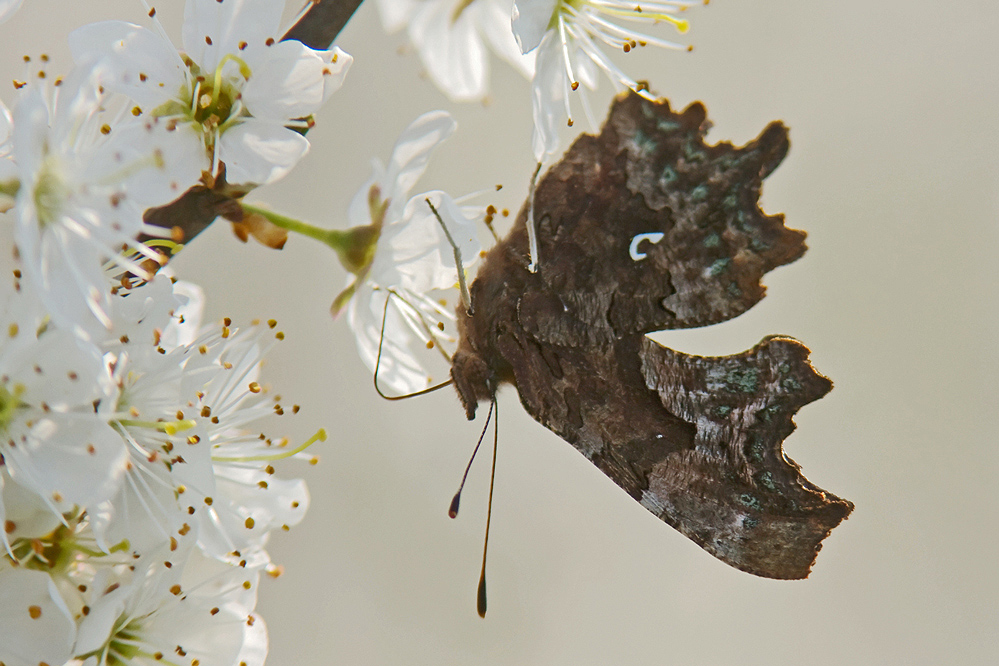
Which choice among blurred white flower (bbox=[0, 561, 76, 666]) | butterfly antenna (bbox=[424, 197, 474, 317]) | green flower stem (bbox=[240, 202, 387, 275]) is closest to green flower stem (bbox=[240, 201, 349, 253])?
green flower stem (bbox=[240, 202, 387, 275])

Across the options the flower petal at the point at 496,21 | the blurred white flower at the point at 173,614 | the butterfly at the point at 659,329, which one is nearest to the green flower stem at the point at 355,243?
the butterfly at the point at 659,329

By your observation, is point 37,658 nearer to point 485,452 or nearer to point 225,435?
point 225,435

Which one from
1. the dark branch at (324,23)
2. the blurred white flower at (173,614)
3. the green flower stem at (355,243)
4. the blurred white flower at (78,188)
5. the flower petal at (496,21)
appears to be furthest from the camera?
the flower petal at (496,21)

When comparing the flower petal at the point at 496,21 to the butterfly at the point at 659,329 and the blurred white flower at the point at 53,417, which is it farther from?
the blurred white flower at the point at 53,417

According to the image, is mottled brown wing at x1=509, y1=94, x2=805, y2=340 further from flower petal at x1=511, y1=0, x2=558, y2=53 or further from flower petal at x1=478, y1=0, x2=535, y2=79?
flower petal at x1=478, y1=0, x2=535, y2=79

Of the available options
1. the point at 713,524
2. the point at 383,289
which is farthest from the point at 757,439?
the point at 383,289

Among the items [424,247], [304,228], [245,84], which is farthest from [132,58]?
[424,247]
